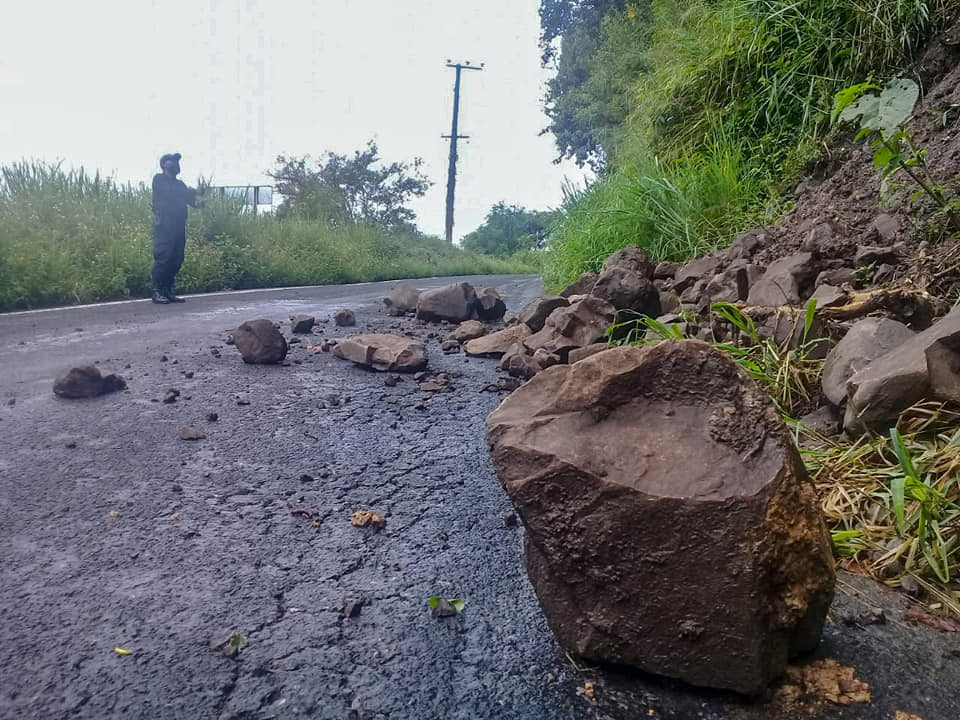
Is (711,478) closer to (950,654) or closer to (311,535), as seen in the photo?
(950,654)

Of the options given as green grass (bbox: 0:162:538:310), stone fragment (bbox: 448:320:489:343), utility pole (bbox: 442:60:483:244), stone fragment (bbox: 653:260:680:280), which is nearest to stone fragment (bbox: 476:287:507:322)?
stone fragment (bbox: 448:320:489:343)

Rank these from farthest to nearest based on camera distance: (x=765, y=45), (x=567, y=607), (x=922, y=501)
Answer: (x=765, y=45) → (x=922, y=501) → (x=567, y=607)

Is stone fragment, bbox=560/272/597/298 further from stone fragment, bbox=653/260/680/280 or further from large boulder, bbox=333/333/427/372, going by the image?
large boulder, bbox=333/333/427/372

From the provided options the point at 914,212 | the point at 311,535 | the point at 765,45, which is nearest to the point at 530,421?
the point at 311,535

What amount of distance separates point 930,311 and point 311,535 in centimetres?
236

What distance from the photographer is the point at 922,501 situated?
178 centimetres

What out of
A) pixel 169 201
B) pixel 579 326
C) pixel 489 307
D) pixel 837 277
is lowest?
pixel 489 307

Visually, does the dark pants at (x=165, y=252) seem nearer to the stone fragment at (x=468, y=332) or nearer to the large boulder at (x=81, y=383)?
the stone fragment at (x=468, y=332)

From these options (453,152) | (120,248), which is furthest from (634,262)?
(453,152)

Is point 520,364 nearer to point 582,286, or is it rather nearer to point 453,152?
point 582,286

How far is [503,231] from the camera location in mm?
33062

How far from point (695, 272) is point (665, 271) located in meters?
0.48

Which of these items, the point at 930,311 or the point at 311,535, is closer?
the point at 311,535

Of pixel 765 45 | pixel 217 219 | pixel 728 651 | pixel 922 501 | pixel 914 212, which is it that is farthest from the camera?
pixel 217 219
